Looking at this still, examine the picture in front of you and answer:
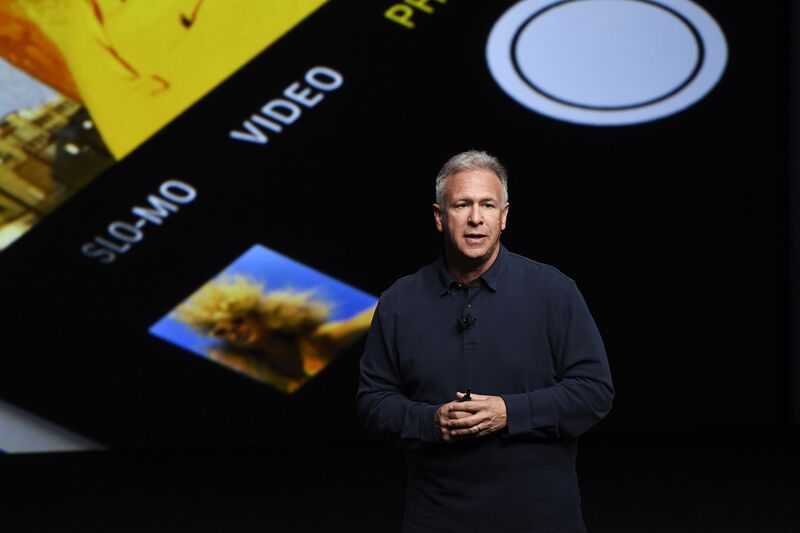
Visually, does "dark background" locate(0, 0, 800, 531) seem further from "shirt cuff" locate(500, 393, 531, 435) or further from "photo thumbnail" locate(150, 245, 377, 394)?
"shirt cuff" locate(500, 393, 531, 435)

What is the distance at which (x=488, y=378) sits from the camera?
1.42m

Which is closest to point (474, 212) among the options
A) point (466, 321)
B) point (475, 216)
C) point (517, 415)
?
point (475, 216)

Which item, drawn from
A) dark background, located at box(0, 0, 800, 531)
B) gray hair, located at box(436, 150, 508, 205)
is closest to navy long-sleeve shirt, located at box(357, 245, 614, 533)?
gray hair, located at box(436, 150, 508, 205)

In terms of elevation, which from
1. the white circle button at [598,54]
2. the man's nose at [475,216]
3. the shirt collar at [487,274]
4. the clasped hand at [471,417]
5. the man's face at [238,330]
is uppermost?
the white circle button at [598,54]

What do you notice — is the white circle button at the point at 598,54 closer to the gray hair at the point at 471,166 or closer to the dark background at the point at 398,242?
the dark background at the point at 398,242

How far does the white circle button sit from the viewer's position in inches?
185

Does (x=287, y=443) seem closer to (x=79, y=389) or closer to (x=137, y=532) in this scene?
(x=79, y=389)

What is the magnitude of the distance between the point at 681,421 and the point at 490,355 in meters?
3.74

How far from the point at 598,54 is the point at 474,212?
3490 mm

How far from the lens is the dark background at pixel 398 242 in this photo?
4.62 meters

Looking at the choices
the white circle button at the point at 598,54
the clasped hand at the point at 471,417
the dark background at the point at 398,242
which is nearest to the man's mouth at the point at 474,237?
the clasped hand at the point at 471,417

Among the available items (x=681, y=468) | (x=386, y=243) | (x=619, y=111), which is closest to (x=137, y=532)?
(x=386, y=243)

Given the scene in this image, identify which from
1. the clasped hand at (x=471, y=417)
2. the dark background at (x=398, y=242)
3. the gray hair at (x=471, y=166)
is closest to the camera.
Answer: the clasped hand at (x=471, y=417)

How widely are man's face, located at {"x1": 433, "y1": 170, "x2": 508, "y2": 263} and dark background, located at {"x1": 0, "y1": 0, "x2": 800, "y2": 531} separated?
3.05m
